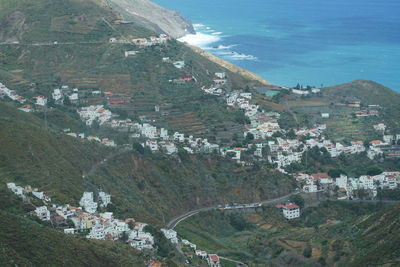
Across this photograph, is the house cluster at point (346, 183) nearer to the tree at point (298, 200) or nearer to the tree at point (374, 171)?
the tree at point (374, 171)

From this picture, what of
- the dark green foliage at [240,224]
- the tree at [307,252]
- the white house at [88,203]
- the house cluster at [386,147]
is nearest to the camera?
the tree at [307,252]

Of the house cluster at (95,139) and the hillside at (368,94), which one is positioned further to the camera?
the hillside at (368,94)

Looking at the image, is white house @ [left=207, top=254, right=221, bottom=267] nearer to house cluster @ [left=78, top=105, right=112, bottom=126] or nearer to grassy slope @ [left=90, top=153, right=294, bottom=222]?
grassy slope @ [left=90, top=153, right=294, bottom=222]

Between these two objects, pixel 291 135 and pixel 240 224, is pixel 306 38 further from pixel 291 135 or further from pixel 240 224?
pixel 240 224

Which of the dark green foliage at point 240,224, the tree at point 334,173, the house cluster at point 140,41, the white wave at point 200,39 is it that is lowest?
the dark green foliage at point 240,224

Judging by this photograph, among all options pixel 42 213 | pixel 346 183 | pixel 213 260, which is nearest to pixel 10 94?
pixel 42 213

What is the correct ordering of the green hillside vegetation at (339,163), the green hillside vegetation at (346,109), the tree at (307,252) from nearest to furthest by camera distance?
the tree at (307,252) → the green hillside vegetation at (339,163) → the green hillside vegetation at (346,109)

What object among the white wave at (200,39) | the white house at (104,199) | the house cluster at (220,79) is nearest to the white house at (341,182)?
the white house at (104,199)

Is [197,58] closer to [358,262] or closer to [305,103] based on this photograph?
[305,103]
